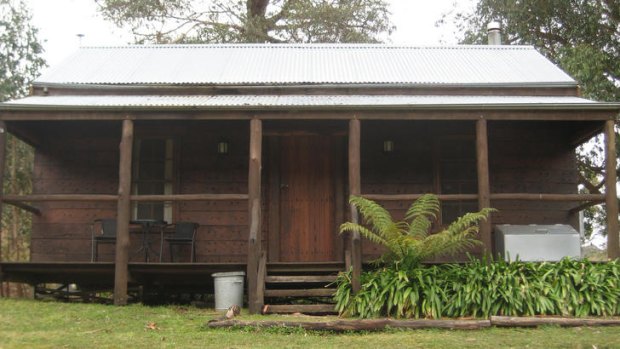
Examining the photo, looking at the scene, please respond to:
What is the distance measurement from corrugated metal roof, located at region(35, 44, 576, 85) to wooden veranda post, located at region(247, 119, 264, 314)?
2322mm

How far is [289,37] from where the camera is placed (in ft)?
75.9

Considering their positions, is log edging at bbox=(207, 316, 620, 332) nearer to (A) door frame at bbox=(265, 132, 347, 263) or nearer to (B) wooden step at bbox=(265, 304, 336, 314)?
(B) wooden step at bbox=(265, 304, 336, 314)

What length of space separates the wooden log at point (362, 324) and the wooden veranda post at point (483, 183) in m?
1.74

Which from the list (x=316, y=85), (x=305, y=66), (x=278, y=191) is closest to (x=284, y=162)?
(x=278, y=191)

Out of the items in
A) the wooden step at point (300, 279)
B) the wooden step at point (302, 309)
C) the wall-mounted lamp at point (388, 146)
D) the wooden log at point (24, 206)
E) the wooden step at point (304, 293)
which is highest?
the wall-mounted lamp at point (388, 146)

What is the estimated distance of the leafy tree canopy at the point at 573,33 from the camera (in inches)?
667

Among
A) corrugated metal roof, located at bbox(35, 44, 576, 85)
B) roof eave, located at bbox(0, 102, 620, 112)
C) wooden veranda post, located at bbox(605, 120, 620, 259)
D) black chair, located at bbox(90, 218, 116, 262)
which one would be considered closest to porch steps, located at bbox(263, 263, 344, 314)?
roof eave, located at bbox(0, 102, 620, 112)

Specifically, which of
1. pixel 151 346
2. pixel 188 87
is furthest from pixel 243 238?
pixel 151 346

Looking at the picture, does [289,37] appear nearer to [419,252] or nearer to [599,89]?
[599,89]

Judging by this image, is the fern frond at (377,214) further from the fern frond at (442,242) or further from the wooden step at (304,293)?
the wooden step at (304,293)

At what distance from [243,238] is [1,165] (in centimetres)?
398

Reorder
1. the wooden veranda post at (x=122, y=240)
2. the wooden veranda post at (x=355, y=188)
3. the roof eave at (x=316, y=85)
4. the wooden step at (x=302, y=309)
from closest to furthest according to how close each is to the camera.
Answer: the wooden step at (x=302, y=309), the wooden veranda post at (x=355, y=188), the wooden veranda post at (x=122, y=240), the roof eave at (x=316, y=85)

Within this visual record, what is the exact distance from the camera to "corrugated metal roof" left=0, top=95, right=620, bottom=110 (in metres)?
9.84

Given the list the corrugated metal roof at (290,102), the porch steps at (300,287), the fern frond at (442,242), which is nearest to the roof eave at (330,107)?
the corrugated metal roof at (290,102)
